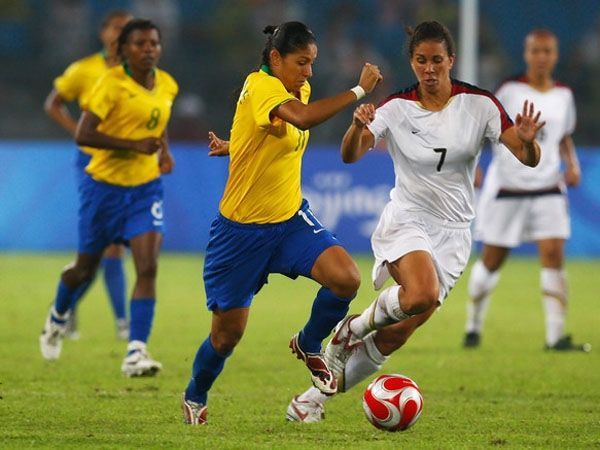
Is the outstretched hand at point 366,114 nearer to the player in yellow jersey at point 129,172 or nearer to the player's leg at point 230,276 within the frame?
the player's leg at point 230,276

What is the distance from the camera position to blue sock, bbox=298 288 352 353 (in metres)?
7.39

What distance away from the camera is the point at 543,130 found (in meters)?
11.8

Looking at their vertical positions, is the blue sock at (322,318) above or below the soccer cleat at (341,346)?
above

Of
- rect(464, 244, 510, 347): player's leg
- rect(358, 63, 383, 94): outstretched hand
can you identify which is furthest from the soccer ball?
rect(464, 244, 510, 347): player's leg

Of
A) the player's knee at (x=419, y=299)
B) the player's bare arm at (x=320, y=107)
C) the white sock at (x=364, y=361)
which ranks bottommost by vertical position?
the white sock at (x=364, y=361)

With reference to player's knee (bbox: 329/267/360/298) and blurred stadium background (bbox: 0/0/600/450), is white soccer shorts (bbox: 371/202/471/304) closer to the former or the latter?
player's knee (bbox: 329/267/360/298)

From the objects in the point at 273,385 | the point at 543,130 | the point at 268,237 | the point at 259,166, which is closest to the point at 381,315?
the point at 268,237

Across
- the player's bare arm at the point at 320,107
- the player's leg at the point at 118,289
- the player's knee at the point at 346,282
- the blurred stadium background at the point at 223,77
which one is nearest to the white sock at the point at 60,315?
the player's leg at the point at 118,289

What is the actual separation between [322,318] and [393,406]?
24.7 inches

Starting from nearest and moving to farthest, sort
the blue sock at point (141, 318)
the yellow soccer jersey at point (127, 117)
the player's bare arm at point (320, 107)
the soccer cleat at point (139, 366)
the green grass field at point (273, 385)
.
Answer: the player's bare arm at point (320, 107) → the green grass field at point (273, 385) → the soccer cleat at point (139, 366) → the blue sock at point (141, 318) → the yellow soccer jersey at point (127, 117)

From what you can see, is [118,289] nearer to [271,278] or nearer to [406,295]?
[406,295]

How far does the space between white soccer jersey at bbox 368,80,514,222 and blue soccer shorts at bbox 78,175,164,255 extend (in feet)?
8.56

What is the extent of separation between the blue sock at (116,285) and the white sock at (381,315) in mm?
4664

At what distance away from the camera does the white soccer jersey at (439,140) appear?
792cm
